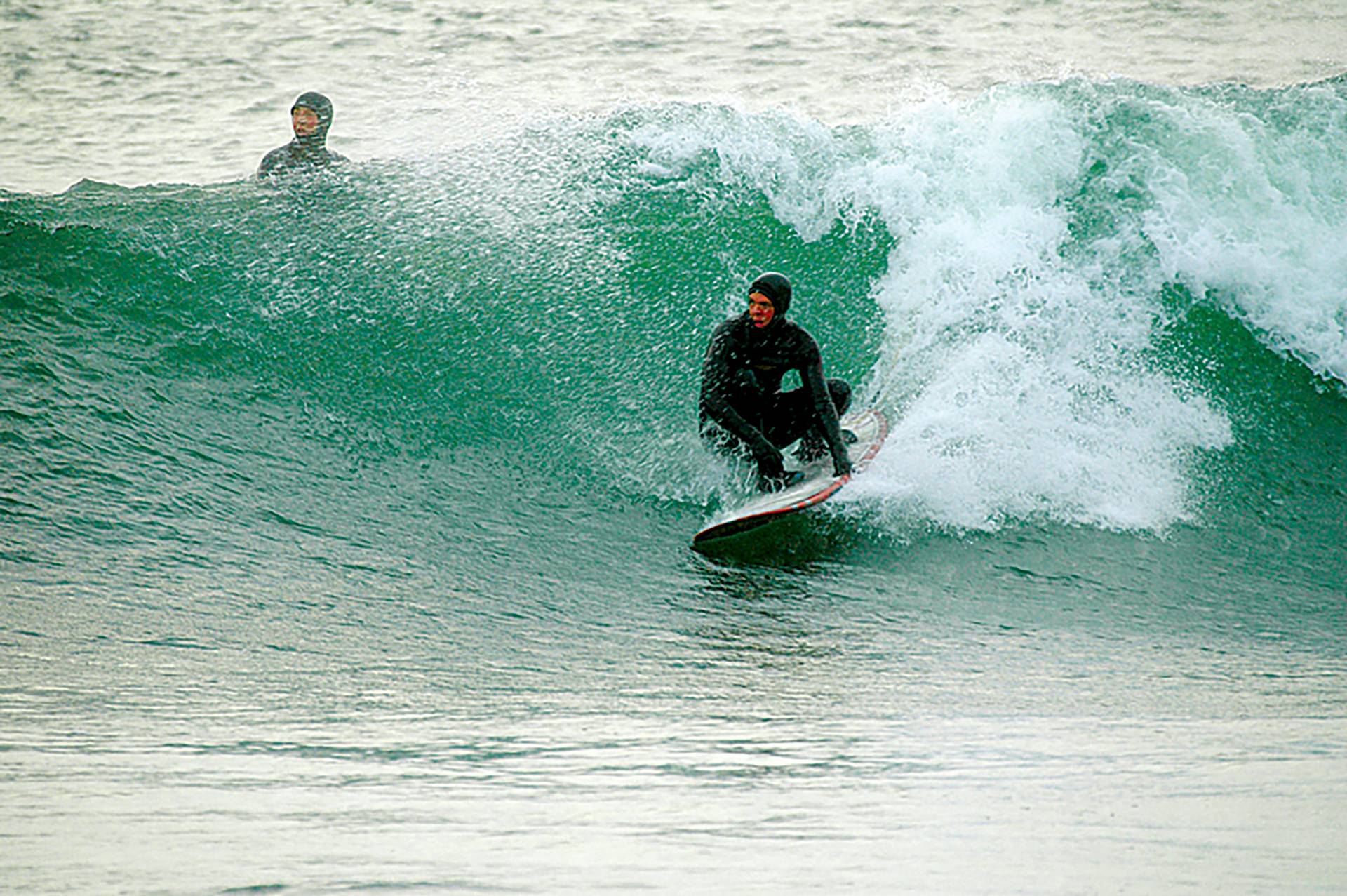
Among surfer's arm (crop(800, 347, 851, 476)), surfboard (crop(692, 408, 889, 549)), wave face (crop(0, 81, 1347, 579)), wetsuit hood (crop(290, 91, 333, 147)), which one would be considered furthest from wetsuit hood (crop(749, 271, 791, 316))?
wetsuit hood (crop(290, 91, 333, 147))

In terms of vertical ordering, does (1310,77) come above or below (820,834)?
above

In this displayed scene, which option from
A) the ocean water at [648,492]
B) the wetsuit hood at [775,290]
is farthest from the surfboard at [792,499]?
the wetsuit hood at [775,290]

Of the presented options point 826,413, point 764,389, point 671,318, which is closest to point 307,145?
point 671,318

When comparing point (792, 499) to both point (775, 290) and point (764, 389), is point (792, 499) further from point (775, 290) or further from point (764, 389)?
point (775, 290)

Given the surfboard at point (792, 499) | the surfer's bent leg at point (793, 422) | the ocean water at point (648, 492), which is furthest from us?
the surfer's bent leg at point (793, 422)

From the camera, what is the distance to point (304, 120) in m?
9.15

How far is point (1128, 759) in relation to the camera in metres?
3.42

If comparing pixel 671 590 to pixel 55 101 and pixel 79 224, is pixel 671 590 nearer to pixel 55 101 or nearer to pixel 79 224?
pixel 79 224

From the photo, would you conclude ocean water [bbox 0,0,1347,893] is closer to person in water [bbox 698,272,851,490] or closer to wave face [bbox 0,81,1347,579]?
wave face [bbox 0,81,1347,579]

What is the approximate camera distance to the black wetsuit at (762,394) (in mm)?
6559

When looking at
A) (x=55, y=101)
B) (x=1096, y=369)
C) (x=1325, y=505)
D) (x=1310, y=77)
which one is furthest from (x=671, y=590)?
(x=1310, y=77)

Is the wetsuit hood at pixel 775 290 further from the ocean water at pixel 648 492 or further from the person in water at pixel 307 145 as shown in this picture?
the person in water at pixel 307 145

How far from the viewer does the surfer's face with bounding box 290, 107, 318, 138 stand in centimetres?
912

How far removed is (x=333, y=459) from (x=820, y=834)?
4.95 metres
